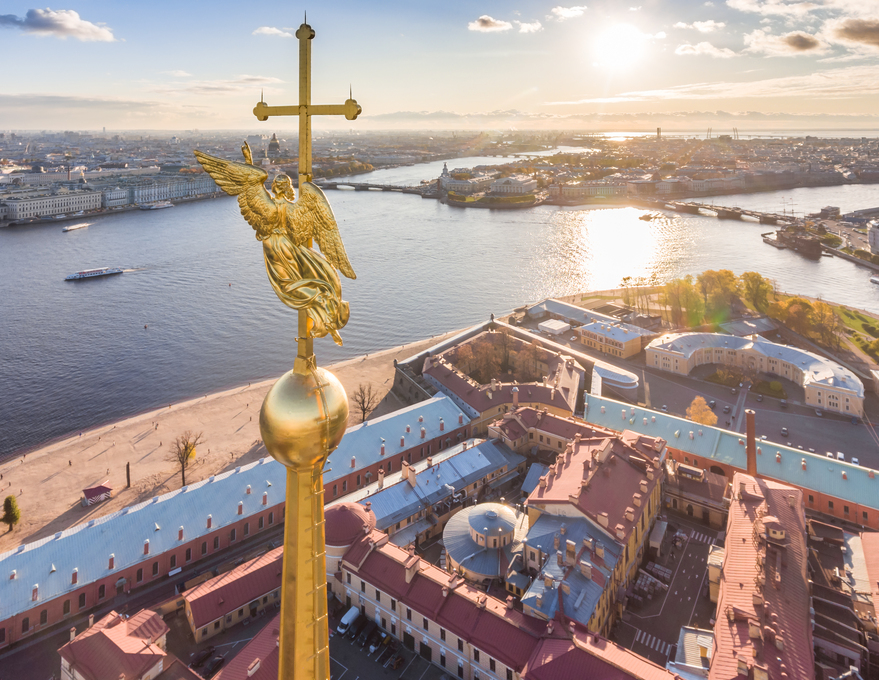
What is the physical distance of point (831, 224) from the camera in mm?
53812

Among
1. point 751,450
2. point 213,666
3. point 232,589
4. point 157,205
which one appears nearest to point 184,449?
Result: point 232,589

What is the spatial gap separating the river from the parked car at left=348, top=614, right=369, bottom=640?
1493 centimetres

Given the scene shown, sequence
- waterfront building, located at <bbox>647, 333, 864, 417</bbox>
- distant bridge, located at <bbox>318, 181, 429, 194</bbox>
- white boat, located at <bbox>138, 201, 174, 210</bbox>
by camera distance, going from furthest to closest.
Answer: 1. distant bridge, located at <bbox>318, 181, 429, 194</bbox>
2. white boat, located at <bbox>138, 201, 174, 210</bbox>
3. waterfront building, located at <bbox>647, 333, 864, 417</bbox>

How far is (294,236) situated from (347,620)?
10062mm

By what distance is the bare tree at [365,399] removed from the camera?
20.1 meters

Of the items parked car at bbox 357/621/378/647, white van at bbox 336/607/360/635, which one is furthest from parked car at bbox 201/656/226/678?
parked car at bbox 357/621/378/647

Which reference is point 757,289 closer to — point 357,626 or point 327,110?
point 357,626

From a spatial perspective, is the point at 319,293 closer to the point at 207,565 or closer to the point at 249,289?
the point at 207,565

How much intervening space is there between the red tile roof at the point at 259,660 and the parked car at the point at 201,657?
1.55m

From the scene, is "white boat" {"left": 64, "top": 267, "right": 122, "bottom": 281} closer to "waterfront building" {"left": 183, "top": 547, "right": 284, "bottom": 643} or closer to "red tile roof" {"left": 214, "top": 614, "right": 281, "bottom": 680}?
"waterfront building" {"left": 183, "top": 547, "right": 284, "bottom": 643}

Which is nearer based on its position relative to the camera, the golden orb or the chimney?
the golden orb

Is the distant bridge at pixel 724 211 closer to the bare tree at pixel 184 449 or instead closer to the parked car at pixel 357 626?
the bare tree at pixel 184 449

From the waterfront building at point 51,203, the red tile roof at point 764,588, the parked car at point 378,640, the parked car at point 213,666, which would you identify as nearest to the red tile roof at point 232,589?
the parked car at point 213,666

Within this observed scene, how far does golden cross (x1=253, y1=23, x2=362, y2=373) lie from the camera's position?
2018mm
